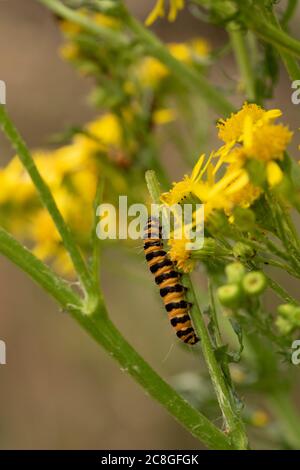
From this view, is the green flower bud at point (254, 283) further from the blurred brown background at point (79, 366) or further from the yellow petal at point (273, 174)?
the blurred brown background at point (79, 366)

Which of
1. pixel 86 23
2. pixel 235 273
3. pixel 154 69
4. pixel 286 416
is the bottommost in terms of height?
pixel 286 416

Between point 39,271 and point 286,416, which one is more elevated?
point 39,271

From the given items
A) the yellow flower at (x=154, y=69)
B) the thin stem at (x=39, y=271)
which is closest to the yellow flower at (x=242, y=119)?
the thin stem at (x=39, y=271)

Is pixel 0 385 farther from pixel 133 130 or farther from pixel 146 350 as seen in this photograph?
pixel 133 130

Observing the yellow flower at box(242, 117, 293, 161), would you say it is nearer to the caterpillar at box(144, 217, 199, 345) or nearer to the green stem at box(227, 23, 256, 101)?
the caterpillar at box(144, 217, 199, 345)

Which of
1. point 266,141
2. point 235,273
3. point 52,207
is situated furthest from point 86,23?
point 235,273

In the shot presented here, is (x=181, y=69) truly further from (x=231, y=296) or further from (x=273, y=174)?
(x=231, y=296)
